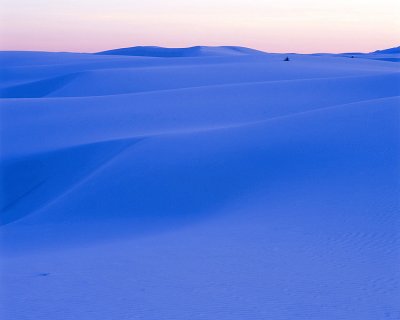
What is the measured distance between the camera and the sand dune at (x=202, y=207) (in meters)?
4.95

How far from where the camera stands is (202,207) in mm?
8133

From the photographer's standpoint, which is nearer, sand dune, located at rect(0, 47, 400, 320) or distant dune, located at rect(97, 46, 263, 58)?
sand dune, located at rect(0, 47, 400, 320)

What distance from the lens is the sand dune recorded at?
4949 mm

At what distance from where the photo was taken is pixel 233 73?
75.9 feet

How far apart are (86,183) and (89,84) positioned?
43.0 feet

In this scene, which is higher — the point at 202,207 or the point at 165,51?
the point at 165,51

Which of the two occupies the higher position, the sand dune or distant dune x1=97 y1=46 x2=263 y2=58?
distant dune x1=97 y1=46 x2=263 y2=58

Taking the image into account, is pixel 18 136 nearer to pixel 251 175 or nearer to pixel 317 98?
pixel 251 175

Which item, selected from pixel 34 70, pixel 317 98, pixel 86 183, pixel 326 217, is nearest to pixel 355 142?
pixel 326 217

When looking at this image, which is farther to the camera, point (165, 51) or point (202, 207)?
point (165, 51)

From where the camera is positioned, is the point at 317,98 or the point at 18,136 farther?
the point at 317,98

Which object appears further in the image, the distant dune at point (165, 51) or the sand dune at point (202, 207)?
the distant dune at point (165, 51)

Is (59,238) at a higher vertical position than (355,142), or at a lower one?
lower

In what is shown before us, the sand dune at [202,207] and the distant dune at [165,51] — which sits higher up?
the distant dune at [165,51]
